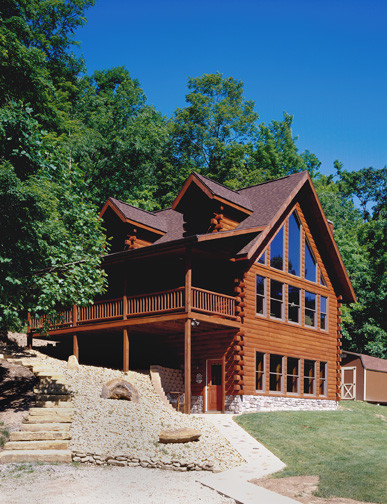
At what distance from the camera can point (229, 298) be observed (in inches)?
940

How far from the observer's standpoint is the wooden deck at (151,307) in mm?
22578

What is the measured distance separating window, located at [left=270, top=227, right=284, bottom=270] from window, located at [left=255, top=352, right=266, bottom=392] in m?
4.12

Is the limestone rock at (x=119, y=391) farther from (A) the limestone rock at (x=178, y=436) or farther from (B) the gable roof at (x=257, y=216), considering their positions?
(B) the gable roof at (x=257, y=216)

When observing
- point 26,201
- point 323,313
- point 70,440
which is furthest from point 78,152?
point 70,440

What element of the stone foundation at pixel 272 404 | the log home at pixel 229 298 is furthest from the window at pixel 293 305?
the stone foundation at pixel 272 404

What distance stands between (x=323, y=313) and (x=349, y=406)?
217 inches

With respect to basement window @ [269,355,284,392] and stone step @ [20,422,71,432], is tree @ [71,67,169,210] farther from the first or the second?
stone step @ [20,422,71,432]

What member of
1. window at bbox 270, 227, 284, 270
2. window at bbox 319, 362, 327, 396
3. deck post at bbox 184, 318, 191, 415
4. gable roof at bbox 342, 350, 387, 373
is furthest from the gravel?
gable roof at bbox 342, 350, 387, 373

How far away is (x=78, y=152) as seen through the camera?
123ft

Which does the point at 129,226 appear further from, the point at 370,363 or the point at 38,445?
the point at 370,363

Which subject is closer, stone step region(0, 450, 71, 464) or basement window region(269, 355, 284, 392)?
stone step region(0, 450, 71, 464)

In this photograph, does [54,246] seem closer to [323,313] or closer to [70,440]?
[70,440]

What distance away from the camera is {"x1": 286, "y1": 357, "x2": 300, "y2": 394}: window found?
26844mm

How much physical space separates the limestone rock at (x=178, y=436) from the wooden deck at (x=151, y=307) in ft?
22.0
